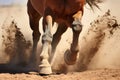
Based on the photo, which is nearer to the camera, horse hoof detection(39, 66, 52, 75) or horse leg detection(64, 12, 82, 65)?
horse hoof detection(39, 66, 52, 75)

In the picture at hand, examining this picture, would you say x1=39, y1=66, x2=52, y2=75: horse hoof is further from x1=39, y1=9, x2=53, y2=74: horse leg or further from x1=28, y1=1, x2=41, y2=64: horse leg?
x1=28, y1=1, x2=41, y2=64: horse leg

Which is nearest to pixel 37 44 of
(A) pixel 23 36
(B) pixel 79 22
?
(A) pixel 23 36

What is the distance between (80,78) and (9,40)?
5.80m

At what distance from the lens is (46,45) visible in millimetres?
8547

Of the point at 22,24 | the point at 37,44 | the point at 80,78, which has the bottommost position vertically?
the point at 80,78

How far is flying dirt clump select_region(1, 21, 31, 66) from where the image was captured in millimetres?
12195

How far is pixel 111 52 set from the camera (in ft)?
39.5

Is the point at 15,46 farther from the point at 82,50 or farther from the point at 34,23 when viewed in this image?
the point at 82,50

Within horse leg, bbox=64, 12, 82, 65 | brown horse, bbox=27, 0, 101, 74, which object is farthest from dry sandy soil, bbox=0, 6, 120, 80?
brown horse, bbox=27, 0, 101, 74

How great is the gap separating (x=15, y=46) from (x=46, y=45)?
4550 mm

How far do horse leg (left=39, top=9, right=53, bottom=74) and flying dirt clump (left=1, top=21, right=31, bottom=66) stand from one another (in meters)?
3.10

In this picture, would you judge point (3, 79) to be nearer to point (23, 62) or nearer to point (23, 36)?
point (23, 62)

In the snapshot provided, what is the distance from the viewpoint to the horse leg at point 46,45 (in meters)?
8.34

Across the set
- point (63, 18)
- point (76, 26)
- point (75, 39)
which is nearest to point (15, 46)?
point (63, 18)
